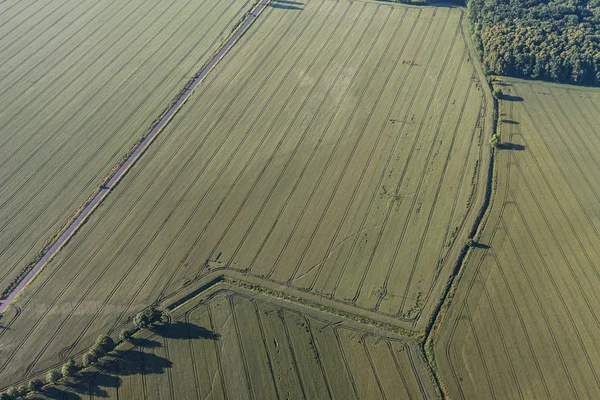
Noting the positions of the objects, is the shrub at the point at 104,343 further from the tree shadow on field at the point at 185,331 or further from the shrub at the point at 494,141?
the shrub at the point at 494,141

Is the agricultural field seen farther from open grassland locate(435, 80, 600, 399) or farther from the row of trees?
open grassland locate(435, 80, 600, 399)

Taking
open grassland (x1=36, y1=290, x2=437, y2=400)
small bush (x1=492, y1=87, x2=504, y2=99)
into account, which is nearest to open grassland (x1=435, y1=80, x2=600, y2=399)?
small bush (x1=492, y1=87, x2=504, y2=99)

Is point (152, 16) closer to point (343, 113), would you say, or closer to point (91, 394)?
point (343, 113)

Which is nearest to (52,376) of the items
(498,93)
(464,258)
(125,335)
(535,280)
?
(125,335)

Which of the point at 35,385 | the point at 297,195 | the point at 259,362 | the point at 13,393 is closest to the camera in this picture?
the point at 13,393

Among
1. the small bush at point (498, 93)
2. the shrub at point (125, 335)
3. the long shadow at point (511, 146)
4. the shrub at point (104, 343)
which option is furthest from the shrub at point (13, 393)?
the small bush at point (498, 93)

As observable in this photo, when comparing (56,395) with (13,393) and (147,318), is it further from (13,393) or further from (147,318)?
(147,318)
